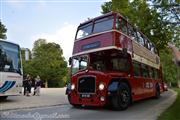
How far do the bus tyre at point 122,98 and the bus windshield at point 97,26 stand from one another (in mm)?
2749

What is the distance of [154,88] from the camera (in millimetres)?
23641

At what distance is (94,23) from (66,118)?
613 cm

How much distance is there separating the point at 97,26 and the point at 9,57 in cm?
553

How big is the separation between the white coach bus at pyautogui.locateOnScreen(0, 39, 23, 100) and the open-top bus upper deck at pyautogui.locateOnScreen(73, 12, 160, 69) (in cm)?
402

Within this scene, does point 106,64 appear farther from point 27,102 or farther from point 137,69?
point 27,102

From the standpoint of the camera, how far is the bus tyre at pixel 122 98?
1582 centimetres

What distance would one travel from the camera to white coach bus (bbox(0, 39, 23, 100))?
19156 mm

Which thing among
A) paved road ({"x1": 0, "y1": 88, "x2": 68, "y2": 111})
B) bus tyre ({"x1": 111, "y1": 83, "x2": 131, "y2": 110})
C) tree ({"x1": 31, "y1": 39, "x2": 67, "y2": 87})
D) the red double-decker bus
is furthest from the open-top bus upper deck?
tree ({"x1": 31, "y1": 39, "x2": 67, "y2": 87})

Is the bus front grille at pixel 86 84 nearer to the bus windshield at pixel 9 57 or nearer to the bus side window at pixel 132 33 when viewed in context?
the bus side window at pixel 132 33

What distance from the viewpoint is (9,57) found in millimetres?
19875

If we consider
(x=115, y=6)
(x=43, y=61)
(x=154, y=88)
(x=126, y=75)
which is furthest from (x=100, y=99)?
(x=43, y=61)

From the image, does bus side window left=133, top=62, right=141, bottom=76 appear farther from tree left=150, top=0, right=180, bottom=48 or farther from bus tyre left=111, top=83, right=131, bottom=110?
tree left=150, top=0, right=180, bottom=48

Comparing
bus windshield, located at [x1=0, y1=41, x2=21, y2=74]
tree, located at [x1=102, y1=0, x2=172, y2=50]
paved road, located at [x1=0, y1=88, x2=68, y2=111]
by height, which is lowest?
paved road, located at [x1=0, y1=88, x2=68, y2=111]

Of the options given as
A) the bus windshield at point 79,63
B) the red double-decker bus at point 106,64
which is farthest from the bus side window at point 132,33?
the bus windshield at point 79,63
